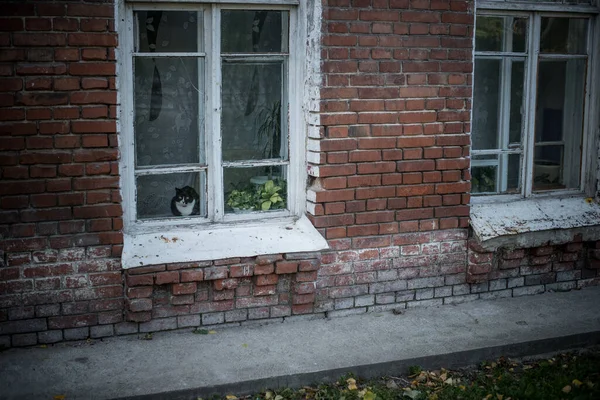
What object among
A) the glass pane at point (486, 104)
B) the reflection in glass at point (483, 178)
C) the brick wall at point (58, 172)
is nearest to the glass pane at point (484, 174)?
the reflection in glass at point (483, 178)

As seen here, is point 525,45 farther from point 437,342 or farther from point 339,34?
point 437,342

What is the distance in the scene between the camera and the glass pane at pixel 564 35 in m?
5.75

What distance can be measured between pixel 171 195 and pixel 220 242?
1.63 ft

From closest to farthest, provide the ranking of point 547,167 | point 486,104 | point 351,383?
point 351,383 < point 486,104 < point 547,167

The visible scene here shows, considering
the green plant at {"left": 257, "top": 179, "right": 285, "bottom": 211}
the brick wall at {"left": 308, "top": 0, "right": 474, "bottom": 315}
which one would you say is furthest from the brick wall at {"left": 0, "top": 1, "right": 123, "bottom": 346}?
the brick wall at {"left": 308, "top": 0, "right": 474, "bottom": 315}

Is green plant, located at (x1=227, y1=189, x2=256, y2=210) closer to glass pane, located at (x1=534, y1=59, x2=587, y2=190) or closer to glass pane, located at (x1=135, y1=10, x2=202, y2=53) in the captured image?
glass pane, located at (x1=135, y1=10, x2=202, y2=53)

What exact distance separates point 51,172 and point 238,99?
1.41 m

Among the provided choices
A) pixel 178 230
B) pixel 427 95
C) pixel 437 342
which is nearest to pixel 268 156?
pixel 178 230

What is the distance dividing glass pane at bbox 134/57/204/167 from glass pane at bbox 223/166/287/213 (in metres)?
0.31

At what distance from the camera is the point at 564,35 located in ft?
19.1

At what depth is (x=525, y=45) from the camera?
18.7 ft

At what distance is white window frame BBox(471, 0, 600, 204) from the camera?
561cm

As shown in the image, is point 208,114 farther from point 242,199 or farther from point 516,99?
point 516,99

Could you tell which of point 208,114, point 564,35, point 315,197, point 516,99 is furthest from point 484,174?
point 208,114
